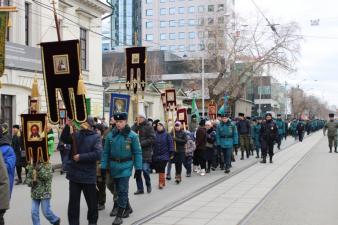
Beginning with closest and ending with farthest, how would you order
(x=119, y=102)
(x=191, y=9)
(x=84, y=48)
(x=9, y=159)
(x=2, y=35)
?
(x=9, y=159)
(x=2, y=35)
(x=119, y=102)
(x=84, y=48)
(x=191, y=9)

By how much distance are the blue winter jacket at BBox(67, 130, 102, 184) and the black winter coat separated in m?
4.18

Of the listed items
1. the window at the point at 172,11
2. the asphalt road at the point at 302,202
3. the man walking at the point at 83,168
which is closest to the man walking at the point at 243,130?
the asphalt road at the point at 302,202

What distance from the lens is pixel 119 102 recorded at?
533 inches

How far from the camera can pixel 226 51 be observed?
39531mm

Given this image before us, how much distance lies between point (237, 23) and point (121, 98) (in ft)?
90.3

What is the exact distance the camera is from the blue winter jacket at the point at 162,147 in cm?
1276

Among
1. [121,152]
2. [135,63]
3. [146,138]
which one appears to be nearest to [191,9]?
[135,63]

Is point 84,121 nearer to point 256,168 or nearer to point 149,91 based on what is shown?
point 256,168

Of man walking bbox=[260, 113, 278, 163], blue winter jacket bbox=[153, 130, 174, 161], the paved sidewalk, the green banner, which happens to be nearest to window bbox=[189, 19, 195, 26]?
man walking bbox=[260, 113, 278, 163]

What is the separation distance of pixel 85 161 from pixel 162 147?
17.5ft

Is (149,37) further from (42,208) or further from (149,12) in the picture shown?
(42,208)

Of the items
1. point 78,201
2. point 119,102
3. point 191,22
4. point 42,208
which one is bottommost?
point 42,208

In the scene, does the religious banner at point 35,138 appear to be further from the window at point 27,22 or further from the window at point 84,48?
the window at point 84,48

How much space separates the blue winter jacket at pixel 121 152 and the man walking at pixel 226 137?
26.1 feet
